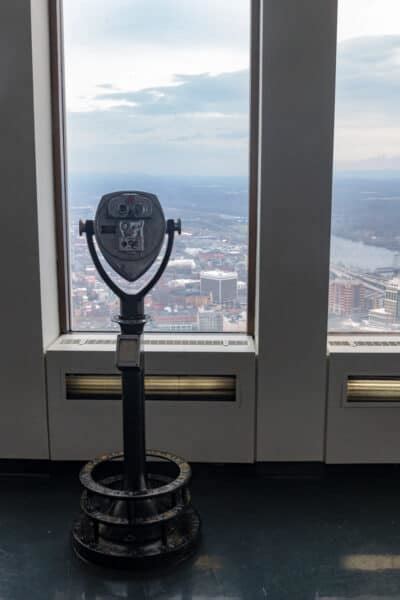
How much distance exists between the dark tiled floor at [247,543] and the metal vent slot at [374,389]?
1.40 ft

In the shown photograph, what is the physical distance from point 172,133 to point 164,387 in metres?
1.28

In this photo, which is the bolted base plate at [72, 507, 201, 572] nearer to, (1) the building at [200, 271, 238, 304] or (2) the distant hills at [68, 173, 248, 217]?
(1) the building at [200, 271, 238, 304]

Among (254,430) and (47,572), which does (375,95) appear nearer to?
(254,430)

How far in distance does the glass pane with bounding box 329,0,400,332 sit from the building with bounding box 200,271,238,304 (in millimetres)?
505

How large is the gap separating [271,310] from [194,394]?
0.57 metres

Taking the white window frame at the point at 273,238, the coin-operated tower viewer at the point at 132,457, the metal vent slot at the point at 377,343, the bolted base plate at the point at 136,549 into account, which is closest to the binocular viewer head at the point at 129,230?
the coin-operated tower viewer at the point at 132,457

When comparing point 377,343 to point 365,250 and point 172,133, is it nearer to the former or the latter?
point 365,250

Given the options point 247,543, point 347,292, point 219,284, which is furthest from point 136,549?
point 347,292

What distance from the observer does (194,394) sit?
10.5ft

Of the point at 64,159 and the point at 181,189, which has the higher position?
the point at 64,159

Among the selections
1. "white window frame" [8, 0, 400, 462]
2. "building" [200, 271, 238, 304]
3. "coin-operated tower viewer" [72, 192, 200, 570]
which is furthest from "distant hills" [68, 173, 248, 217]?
"coin-operated tower viewer" [72, 192, 200, 570]

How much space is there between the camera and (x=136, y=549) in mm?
2520

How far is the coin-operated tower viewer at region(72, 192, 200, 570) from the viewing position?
245 centimetres

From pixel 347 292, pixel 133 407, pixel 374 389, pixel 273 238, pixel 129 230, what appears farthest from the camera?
pixel 347 292
